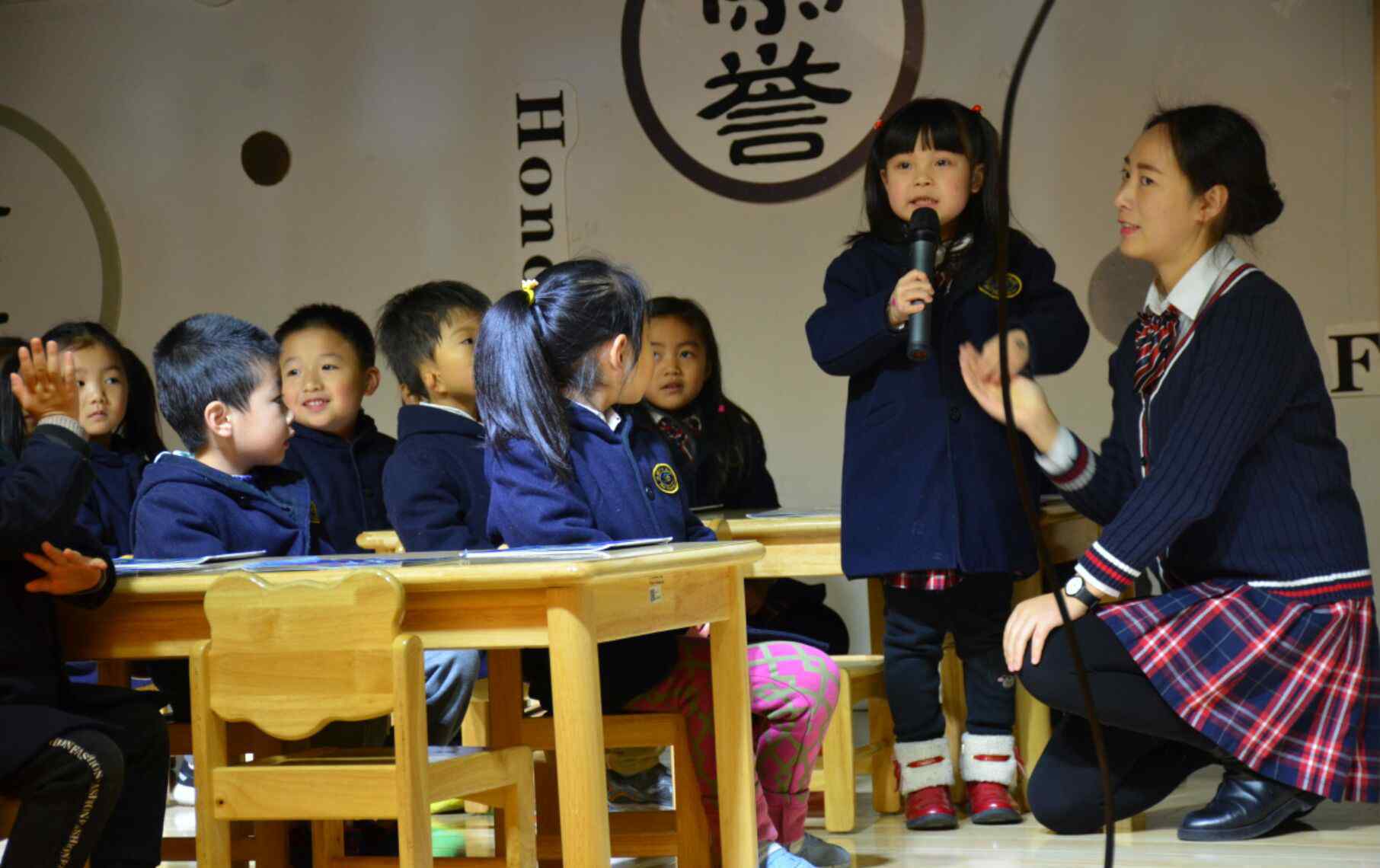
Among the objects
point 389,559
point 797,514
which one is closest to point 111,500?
point 797,514

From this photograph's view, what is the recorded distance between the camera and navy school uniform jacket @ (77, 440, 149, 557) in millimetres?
3691

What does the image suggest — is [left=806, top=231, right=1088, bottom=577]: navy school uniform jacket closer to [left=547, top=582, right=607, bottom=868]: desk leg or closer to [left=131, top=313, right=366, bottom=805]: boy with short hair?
[left=131, top=313, right=366, bottom=805]: boy with short hair

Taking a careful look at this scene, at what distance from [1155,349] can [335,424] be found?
6.25 ft

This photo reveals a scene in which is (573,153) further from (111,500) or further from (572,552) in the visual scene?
(572,552)

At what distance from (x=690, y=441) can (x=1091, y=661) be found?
1503mm

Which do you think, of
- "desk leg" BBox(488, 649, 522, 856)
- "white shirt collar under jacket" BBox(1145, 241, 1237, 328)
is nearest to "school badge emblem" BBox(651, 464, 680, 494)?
"desk leg" BBox(488, 649, 522, 856)

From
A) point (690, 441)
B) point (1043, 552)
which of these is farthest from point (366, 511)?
point (1043, 552)

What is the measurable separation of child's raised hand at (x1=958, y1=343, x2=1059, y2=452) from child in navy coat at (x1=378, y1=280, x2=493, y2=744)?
0.91 metres

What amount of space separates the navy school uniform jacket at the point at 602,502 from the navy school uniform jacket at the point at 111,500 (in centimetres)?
150

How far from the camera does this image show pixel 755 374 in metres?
4.98

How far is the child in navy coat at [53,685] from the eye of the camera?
217cm

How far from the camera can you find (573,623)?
204 cm

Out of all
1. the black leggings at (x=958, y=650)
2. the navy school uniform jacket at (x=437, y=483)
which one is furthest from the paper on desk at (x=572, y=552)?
the black leggings at (x=958, y=650)

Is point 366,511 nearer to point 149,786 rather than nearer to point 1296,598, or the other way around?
point 149,786
